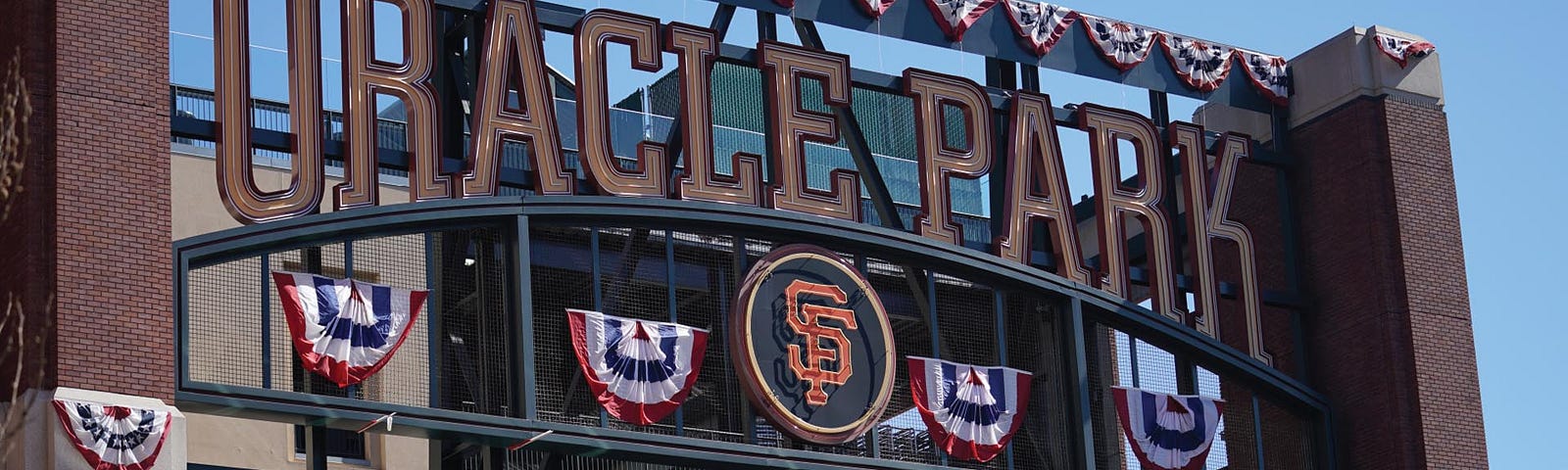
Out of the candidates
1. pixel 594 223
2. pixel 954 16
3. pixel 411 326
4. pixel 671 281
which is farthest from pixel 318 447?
pixel 954 16

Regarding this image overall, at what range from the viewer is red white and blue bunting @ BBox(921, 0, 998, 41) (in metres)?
34.8

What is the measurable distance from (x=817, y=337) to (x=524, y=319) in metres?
4.21

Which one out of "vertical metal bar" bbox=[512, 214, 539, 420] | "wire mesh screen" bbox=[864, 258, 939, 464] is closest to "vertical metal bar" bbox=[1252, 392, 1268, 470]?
"wire mesh screen" bbox=[864, 258, 939, 464]

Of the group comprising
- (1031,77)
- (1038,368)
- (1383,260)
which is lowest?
(1038,368)

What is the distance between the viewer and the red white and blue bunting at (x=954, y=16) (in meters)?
34.8

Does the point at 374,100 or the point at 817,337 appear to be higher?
the point at 374,100

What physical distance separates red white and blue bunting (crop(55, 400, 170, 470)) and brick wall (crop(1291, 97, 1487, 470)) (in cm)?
1836

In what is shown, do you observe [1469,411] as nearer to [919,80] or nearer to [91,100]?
[919,80]

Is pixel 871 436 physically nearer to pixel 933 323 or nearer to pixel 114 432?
pixel 933 323

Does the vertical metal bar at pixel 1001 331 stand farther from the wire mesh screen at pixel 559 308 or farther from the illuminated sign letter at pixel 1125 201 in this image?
the wire mesh screen at pixel 559 308

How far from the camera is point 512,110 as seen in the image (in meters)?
30.0

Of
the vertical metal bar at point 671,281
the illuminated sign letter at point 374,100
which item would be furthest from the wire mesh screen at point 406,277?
the vertical metal bar at point 671,281

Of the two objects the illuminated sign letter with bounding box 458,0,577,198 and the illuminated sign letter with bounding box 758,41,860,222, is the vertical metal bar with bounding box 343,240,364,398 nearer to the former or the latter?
the illuminated sign letter with bounding box 458,0,577,198

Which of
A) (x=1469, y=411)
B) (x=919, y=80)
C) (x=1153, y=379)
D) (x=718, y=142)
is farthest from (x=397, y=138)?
(x=1469, y=411)
